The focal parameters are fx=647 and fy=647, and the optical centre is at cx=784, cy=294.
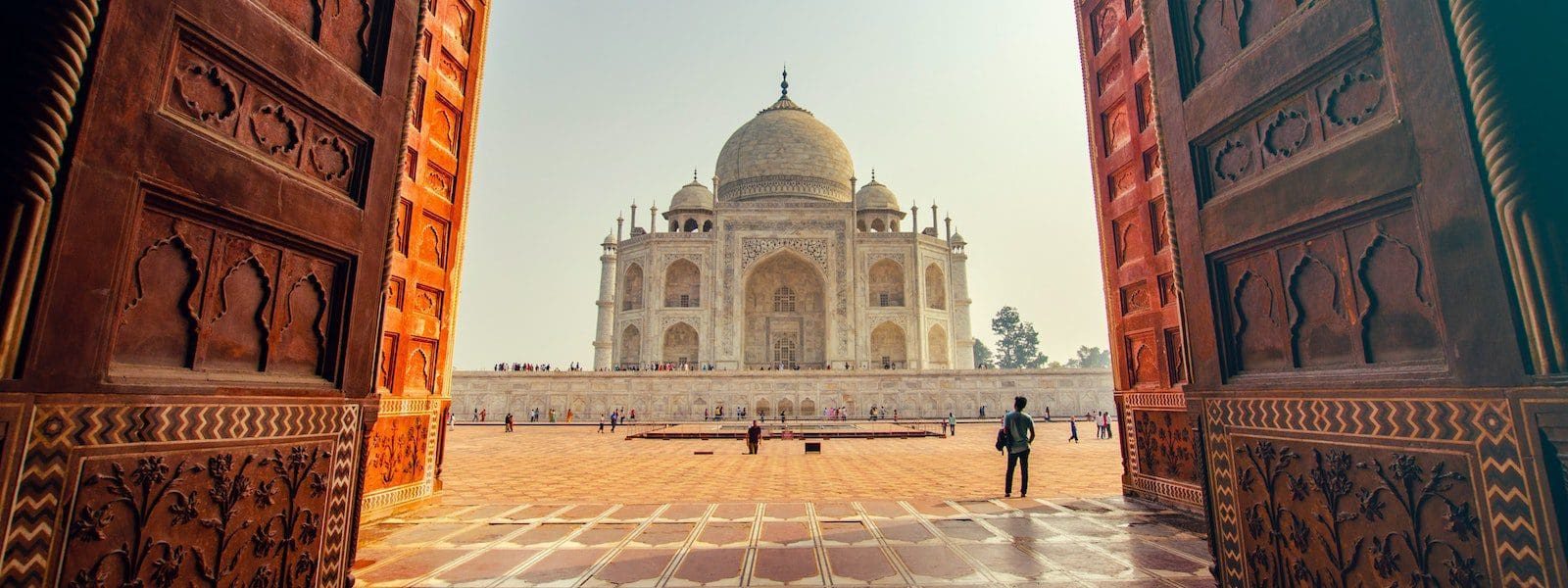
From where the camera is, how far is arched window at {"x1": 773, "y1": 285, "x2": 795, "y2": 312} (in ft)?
114

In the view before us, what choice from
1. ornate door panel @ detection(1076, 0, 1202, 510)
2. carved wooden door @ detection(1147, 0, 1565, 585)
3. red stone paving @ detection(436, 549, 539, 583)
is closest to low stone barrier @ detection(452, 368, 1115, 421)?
ornate door panel @ detection(1076, 0, 1202, 510)

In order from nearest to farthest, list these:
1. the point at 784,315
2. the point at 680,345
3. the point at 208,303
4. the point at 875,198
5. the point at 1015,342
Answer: the point at 208,303 → the point at 680,345 → the point at 784,315 → the point at 875,198 → the point at 1015,342

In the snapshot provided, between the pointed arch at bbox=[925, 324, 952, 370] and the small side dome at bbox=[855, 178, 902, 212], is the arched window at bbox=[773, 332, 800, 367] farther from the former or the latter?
the small side dome at bbox=[855, 178, 902, 212]

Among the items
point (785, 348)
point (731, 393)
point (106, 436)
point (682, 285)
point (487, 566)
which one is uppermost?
point (682, 285)

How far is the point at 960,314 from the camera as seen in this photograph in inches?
1422

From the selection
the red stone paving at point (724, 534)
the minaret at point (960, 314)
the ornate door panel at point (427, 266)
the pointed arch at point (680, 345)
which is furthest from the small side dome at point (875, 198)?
the red stone paving at point (724, 534)

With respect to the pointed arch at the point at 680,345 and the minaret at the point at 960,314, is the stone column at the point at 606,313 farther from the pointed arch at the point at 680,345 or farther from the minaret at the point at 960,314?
the minaret at the point at 960,314

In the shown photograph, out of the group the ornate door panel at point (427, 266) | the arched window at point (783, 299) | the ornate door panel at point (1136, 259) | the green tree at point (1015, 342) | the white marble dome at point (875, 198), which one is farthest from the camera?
the green tree at point (1015, 342)

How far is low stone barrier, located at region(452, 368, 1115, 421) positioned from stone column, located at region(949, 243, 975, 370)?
9.95m

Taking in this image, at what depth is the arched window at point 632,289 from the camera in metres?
34.4

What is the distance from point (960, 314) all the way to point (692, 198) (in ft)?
55.0

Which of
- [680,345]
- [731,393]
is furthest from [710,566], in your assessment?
[680,345]

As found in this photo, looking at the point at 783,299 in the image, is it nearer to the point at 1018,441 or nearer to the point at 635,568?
the point at 1018,441

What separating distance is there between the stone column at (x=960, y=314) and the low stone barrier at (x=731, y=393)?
9951 mm
